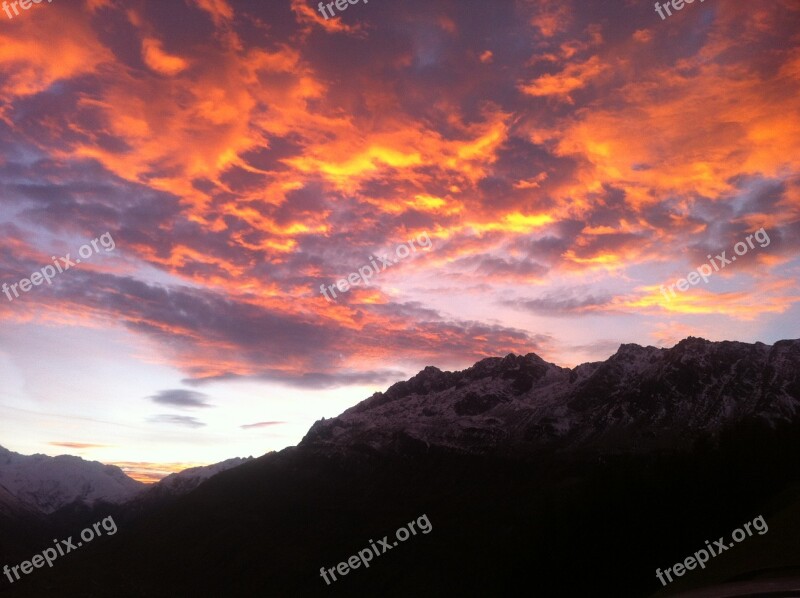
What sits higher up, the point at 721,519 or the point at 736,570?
the point at 736,570

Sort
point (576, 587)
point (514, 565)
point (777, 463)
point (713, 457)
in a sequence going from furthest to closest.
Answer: point (713, 457) → point (777, 463) → point (514, 565) → point (576, 587)

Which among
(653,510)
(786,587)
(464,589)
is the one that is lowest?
(464,589)

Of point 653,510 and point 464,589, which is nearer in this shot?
point 653,510

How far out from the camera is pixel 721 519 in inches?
5566

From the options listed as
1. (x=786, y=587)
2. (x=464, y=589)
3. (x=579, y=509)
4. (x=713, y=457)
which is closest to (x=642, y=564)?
(x=579, y=509)

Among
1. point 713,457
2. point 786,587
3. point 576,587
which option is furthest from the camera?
point 713,457

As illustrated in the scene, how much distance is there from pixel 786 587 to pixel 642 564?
341ft

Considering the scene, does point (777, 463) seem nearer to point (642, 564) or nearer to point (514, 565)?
point (642, 564)

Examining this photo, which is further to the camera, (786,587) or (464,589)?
(464,589)

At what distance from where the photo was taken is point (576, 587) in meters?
127

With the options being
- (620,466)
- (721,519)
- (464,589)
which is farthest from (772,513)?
(464,589)

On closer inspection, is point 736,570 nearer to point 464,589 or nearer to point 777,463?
point 777,463

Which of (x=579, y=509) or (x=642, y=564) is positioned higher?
(x=579, y=509)

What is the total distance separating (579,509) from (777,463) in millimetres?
56527
